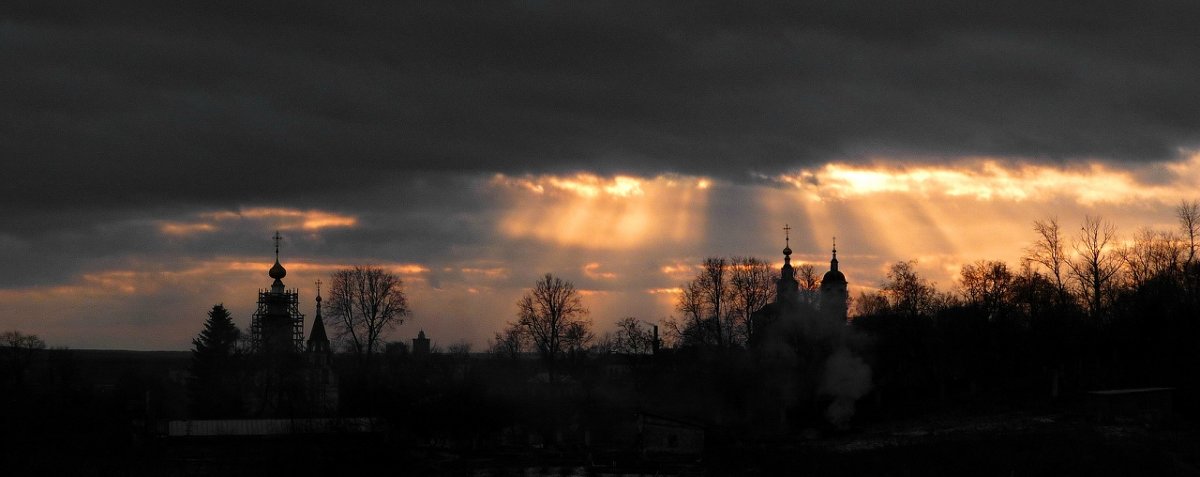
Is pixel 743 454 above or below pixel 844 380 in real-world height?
below

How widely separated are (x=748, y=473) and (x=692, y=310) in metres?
24.7

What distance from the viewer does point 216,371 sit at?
81.4 metres

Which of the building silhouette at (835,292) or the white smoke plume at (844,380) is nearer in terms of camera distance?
the white smoke plume at (844,380)

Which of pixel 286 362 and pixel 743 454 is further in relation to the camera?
pixel 286 362

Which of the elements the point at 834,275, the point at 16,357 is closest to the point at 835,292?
the point at 834,275

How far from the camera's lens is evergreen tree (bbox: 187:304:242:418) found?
74812 millimetres

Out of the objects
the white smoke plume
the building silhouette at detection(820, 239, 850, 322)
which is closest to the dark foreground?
the white smoke plume

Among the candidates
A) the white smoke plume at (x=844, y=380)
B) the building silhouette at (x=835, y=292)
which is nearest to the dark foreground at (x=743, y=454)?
the white smoke plume at (x=844, y=380)

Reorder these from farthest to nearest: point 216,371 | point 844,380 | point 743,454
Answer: point 216,371, point 844,380, point 743,454

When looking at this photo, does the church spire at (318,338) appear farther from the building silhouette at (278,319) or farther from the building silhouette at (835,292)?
the building silhouette at (835,292)

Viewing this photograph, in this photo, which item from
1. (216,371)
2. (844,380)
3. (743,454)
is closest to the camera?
(743,454)

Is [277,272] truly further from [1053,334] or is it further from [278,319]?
[1053,334]

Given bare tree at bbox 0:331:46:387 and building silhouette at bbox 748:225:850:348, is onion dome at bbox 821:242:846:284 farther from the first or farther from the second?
bare tree at bbox 0:331:46:387

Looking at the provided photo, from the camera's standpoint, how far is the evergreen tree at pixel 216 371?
74.8 m
